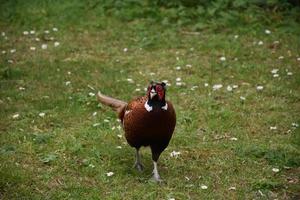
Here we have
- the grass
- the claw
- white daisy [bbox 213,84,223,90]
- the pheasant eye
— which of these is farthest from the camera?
white daisy [bbox 213,84,223,90]

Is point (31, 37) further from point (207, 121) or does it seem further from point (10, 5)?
point (207, 121)

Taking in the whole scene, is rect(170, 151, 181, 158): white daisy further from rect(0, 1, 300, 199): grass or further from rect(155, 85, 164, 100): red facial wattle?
rect(155, 85, 164, 100): red facial wattle

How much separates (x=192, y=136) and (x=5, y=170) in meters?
2.65

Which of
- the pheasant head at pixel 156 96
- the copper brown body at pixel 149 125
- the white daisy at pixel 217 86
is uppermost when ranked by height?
the pheasant head at pixel 156 96

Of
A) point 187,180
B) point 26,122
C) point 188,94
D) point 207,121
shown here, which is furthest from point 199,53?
point 187,180

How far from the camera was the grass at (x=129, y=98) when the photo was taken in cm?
689

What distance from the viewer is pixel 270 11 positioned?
13.2 metres

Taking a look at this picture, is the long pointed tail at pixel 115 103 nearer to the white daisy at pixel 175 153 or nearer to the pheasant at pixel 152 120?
the pheasant at pixel 152 120

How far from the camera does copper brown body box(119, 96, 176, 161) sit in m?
6.46

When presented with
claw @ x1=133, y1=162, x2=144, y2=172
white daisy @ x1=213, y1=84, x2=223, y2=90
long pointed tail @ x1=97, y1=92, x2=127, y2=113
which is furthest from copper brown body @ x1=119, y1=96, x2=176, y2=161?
white daisy @ x1=213, y1=84, x2=223, y2=90

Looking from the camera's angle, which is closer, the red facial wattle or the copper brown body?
the red facial wattle

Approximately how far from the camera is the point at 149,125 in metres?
6.50

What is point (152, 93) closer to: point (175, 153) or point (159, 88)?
point (159, 88)

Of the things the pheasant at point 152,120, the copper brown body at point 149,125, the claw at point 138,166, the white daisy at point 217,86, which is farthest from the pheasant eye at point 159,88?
the white daisy at point 217,86
